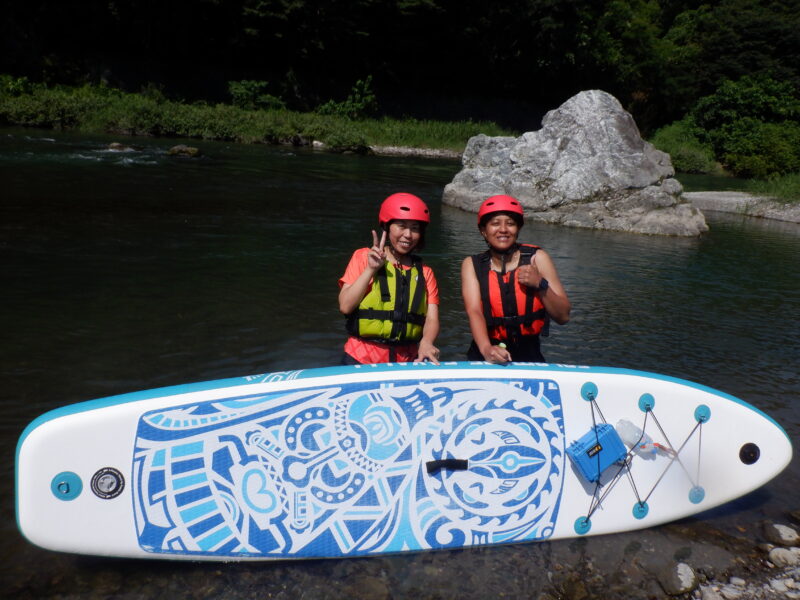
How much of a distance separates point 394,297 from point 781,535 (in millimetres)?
2704

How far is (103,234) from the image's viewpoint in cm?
1062

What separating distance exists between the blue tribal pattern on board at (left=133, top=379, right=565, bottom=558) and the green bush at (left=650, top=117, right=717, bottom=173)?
35087 mm

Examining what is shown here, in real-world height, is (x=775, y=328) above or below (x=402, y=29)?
below

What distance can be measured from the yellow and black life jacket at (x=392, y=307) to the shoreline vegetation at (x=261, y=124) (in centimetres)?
1978

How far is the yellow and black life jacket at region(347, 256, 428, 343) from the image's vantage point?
3.95 metres

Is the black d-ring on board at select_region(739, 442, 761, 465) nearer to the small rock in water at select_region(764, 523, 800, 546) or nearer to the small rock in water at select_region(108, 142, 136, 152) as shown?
the small rock in water at select_region(764, 523, 800, 546)

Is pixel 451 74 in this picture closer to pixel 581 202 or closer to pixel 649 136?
pixel 649 136

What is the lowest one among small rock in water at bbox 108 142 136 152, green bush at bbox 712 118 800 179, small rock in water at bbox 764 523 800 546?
small rock in water at bbox 764 523 800 546

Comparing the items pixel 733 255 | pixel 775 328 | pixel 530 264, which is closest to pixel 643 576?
pixel 530 264

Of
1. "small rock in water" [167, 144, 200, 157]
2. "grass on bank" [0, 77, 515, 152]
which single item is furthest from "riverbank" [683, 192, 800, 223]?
"grass on bank" [0, 77, 515, 152]

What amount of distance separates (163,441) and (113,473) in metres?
0.28

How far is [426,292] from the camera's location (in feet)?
13.3

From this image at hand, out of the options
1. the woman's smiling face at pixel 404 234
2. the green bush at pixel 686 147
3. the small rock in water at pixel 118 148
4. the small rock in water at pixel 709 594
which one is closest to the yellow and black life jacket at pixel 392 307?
the woman's smiling face at pixel 404 234

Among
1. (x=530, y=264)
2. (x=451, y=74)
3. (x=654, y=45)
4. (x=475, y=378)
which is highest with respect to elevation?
(x=654, y=45)
